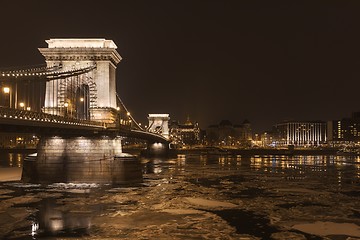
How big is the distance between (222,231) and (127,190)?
1651cm

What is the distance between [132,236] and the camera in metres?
20.9

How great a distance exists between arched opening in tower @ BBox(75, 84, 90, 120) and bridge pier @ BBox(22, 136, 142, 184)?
20.0ft

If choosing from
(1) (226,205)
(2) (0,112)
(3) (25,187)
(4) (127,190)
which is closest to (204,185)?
(4) (127,190)

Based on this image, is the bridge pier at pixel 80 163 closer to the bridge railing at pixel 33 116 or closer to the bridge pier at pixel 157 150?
the bridge railing at pixel 33 116

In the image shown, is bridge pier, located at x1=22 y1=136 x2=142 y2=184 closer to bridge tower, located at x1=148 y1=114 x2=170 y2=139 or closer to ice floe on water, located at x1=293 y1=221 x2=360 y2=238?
ice floe on water, located at x1=293 y1=221 x2=360 y2=238

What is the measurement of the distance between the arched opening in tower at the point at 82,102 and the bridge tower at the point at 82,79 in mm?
569

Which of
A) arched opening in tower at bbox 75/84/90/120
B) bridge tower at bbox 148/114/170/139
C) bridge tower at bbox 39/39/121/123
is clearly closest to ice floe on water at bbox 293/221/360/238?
bridge tower at bbox 39/39/121/123

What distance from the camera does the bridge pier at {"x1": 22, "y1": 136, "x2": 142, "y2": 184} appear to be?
43.0m

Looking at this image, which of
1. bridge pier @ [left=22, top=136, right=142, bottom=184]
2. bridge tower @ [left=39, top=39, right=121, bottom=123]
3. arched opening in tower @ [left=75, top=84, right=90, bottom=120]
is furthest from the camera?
arched opening in tower @ [left=75, top=84, right=90, bottom=120]

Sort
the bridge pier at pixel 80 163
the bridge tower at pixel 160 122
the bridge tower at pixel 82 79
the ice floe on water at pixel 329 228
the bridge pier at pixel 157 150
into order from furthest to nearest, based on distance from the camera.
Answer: the bridge tower at pixel 160 122 → the bridge pier at pixel 157 150 → the bridge tower at pixel 82 79 → the bridge pier at pixel 80 163 → the ice floe on water at pixel 329 228

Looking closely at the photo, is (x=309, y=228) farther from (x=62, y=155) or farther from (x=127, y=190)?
(x=62, y=155)

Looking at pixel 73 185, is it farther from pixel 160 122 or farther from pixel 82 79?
pixel 160 122

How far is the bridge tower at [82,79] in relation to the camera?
4684 cm

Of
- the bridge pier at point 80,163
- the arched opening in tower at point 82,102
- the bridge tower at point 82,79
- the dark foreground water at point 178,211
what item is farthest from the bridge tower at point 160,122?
the dark foreground water at point 178,211
